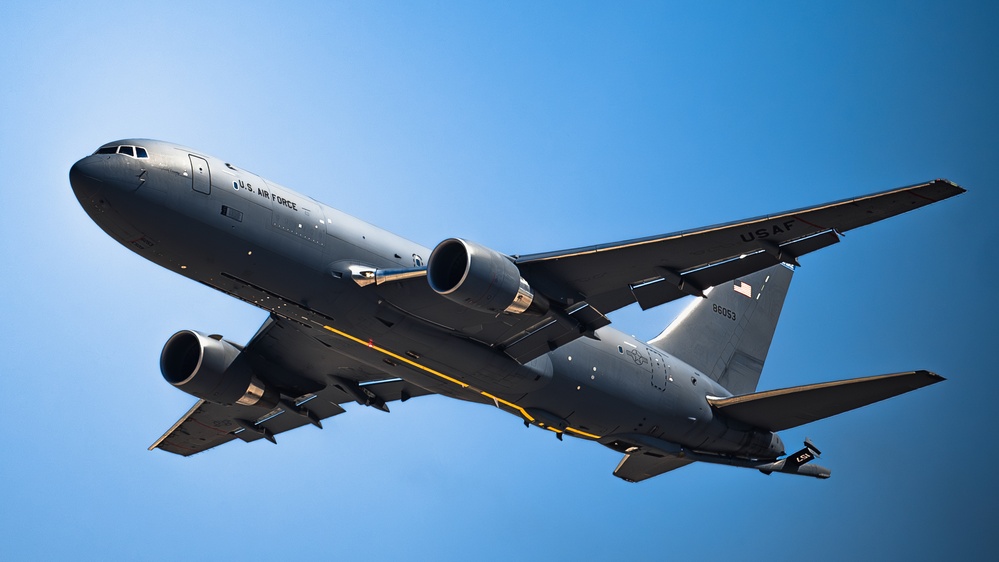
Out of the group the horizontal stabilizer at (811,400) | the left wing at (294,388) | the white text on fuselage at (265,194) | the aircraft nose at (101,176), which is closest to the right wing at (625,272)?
the white text on fuselage at (265,194)

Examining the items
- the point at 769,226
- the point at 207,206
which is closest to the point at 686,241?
the point at 769,226

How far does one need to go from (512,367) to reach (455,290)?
17.4ft

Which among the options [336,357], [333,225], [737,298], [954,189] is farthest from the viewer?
[737,298]

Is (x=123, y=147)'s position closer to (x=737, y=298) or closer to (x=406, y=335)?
(x=406, y=335)

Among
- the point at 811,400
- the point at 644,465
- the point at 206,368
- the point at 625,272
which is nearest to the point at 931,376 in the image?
the point at 811,400

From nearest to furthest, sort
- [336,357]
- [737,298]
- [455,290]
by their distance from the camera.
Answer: [455,290] < [336,357] < [737,298]

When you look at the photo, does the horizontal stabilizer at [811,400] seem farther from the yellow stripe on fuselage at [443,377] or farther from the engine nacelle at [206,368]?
the engine nacelle at [206,368]

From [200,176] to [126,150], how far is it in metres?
1.89

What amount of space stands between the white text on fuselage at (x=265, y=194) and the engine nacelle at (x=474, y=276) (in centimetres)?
424

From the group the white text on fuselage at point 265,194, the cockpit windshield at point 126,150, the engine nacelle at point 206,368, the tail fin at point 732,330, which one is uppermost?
the tail fin at point 732,330

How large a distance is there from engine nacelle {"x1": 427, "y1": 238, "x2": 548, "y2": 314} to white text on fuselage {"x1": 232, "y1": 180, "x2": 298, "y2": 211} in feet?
13.9

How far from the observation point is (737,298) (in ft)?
142

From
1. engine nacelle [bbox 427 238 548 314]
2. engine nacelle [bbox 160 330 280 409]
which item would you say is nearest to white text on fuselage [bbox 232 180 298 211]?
engine nacelle [bbox 427 238 548 314]

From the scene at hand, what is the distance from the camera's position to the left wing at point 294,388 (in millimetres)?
36281
